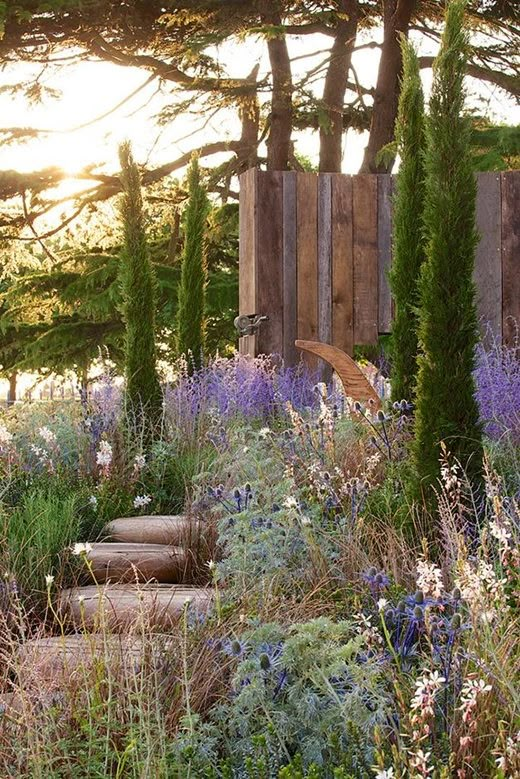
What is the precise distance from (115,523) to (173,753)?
2.60m

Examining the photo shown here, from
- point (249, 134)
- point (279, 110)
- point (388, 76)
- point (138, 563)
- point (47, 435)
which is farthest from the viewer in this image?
point (249, 134)

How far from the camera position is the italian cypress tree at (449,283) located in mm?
4391

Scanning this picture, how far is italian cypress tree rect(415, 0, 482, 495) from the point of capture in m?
4.39

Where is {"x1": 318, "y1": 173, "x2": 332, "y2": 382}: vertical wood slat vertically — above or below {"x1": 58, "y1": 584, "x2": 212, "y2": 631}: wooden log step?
above

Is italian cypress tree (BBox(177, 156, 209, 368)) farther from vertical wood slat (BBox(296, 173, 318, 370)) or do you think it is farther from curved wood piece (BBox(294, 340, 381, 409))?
curved wood piece (BBox(294, 340, 381, 409))

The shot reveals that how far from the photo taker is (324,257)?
869 centimetres

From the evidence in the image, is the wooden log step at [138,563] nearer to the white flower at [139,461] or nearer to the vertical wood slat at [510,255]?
the white flower at [139,461]

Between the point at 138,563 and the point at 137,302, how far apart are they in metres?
3.76

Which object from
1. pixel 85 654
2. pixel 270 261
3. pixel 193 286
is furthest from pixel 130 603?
pixel 193 286

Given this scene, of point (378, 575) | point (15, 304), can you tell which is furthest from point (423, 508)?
point (15, 304)

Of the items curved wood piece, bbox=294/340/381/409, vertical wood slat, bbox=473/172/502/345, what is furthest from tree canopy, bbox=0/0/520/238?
curved wood piece, bbox=294/340/381/409

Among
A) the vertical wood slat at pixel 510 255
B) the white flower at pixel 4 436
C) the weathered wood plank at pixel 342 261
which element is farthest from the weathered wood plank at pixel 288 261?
the white flower at pixel 4 436

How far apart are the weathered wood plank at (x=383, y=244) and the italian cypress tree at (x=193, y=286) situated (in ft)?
5.71

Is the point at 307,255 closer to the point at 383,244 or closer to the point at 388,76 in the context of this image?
the point at 383,244
